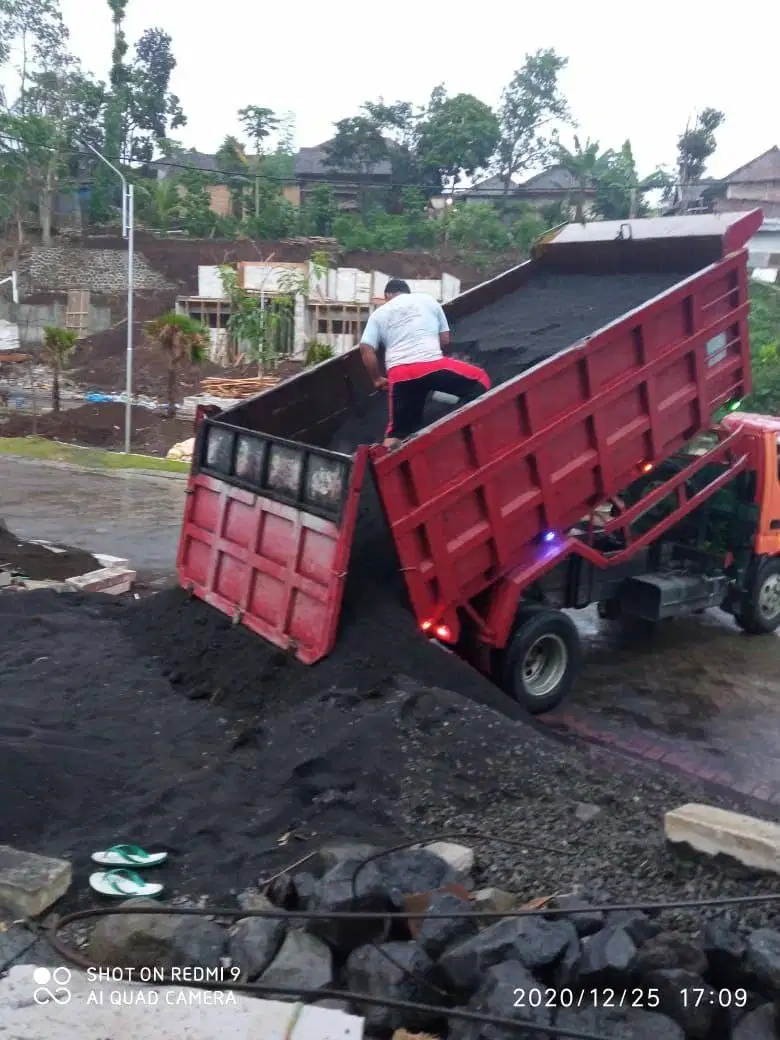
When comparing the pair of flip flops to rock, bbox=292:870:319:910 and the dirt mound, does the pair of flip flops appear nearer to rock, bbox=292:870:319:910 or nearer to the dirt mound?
rock, bbox=292:870:319:910

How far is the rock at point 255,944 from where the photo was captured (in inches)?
135

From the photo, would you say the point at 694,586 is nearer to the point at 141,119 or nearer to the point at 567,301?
the point at 567,301

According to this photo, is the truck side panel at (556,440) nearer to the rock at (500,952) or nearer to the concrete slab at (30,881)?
the concrete slab at (30,881)

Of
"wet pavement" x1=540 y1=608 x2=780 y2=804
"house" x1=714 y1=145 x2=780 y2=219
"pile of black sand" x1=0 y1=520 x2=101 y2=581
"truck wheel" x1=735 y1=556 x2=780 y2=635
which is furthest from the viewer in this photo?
"house" x1=714 y1=145 x2=780 y2=219

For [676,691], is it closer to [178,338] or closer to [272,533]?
[272,533]

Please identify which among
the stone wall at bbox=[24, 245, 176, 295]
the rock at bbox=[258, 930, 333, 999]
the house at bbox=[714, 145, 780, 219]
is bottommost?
the rock at bbox=[258, 930, 333, 999]

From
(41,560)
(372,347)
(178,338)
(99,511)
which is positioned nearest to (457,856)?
(372,347)

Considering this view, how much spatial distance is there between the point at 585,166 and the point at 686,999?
3777 cm

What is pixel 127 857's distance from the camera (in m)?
4.21

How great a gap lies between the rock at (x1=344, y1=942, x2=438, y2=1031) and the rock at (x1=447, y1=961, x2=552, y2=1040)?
0.16 m

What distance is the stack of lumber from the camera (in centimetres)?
2628

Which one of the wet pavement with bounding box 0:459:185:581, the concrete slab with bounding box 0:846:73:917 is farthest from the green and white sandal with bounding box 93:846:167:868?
the wet pavement with bounding box 0:459:185:581

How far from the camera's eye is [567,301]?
8375mm

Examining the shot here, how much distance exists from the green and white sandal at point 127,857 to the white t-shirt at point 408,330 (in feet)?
13.0
